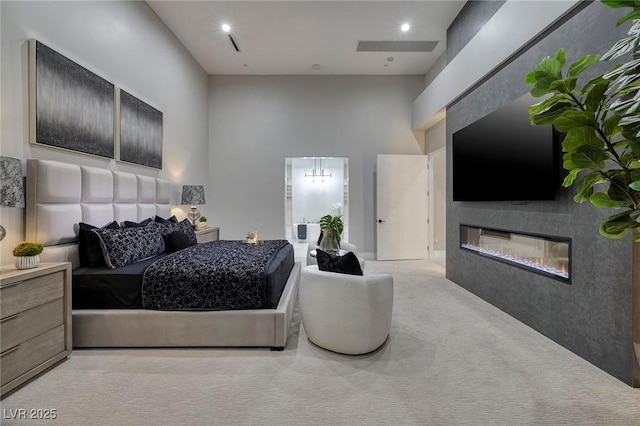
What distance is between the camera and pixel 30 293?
189 cm

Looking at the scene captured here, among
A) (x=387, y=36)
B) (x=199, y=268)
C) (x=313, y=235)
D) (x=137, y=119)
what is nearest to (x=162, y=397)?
(x=199, y=268)

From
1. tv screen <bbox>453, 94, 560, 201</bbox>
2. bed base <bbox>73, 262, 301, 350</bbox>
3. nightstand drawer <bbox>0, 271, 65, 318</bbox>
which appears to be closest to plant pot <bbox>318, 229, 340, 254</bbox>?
bed base <bbox>73, 262, 301, 350</bbox>

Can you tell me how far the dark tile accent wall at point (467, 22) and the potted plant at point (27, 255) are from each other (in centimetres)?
486

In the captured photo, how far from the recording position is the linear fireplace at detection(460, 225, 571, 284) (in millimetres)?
2514

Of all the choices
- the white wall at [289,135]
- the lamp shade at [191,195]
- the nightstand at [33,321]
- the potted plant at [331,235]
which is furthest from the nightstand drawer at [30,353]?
the white wall at [289,135]

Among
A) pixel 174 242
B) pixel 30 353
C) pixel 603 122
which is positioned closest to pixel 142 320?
pixel 30 353

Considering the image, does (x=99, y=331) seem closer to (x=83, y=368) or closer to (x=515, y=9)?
(x=83, y=368)

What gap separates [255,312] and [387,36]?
15.1ft

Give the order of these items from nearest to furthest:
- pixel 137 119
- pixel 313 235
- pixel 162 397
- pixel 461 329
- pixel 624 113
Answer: pixel 624 113 → pixel 162 397 → pixel 461 329 → pixel 137 119 → pixel 313 235

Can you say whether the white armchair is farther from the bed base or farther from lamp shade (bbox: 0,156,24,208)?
lamp shade (bbox: 0,156,24,208)

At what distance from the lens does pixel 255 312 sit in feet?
7.73

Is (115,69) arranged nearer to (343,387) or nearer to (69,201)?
(69,201)

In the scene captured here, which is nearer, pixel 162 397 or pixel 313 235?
pixel 162 397

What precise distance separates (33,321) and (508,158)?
4079mm
